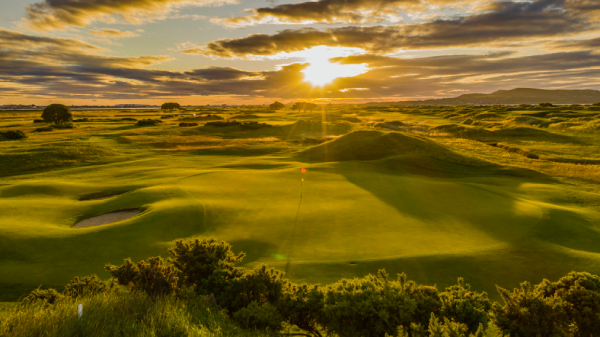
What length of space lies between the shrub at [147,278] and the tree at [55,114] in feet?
332

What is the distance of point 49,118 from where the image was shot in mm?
83750

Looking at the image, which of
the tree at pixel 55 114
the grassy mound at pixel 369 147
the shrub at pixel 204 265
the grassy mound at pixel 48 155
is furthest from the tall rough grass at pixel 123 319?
the tree at pixel 55 114

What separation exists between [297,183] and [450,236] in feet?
39.7

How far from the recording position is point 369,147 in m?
41.6

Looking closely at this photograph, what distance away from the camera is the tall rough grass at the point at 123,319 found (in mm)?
5926

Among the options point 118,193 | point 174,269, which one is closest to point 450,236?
point 174,269

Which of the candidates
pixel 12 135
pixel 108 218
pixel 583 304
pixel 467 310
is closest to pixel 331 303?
pixel 467 310

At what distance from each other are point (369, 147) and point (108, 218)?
3286 cm

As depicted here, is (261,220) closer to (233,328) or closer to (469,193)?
(233,328)

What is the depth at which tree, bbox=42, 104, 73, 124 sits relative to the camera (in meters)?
83.4

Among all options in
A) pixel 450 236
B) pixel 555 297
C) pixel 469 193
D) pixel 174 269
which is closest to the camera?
pixel 555 297

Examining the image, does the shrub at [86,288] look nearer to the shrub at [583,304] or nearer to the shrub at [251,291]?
the shrub at [251,291]

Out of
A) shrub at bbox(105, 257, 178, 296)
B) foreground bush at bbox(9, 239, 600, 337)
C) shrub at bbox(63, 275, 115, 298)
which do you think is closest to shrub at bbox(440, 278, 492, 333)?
foreground bush at bbox(9, 239, 600, 337)

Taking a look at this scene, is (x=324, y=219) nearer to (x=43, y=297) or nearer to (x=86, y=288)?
(x=86, y=288)
